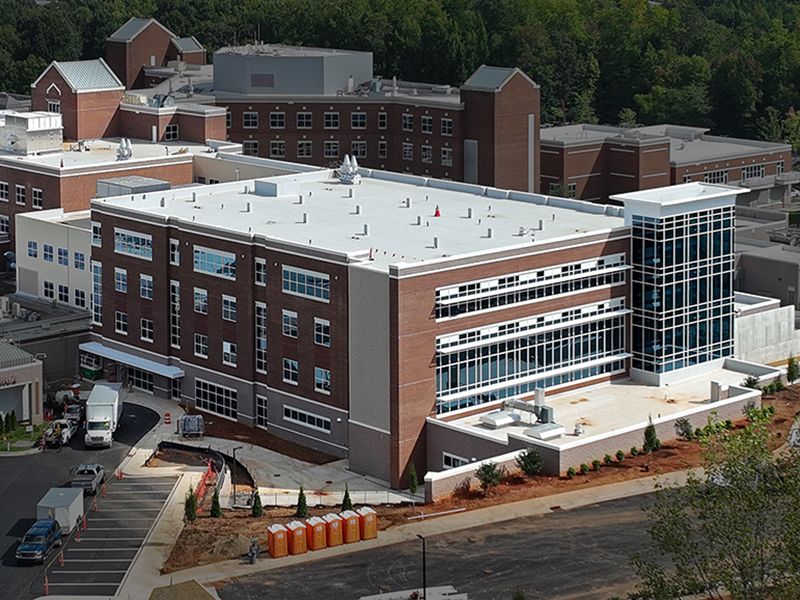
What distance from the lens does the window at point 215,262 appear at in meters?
93.7

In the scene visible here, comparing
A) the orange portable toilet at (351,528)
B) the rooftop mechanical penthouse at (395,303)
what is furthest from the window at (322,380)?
the orange portable toilet at (351,528)

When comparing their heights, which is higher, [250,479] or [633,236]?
[633,236]

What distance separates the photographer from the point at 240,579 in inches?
2793

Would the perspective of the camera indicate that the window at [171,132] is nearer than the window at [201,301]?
No

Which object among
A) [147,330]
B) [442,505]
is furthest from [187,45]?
[442,505]

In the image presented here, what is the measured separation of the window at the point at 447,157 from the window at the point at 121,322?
55722mm

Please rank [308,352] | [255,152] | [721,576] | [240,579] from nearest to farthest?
1. [721,576]
2. [240,579]
3. [308,352]
4. [255,152]

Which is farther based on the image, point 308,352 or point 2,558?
point 308,352

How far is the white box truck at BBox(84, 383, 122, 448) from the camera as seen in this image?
89.6m

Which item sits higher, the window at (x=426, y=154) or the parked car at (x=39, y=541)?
the window at (x=426, y=154)

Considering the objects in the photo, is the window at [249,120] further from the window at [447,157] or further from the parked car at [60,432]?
the parked car at [60,432]

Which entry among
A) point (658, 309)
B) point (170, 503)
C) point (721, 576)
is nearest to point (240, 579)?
point (170, 503)

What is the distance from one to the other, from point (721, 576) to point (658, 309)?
129ft

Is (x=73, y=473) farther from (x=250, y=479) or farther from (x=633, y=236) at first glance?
(x=633, y=236)
